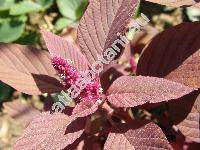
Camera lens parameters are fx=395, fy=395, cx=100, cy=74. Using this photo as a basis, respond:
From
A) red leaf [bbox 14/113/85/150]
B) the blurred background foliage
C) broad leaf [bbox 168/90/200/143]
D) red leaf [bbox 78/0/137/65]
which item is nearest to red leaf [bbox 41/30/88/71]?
red leaf [bbox 78/0/137/65]

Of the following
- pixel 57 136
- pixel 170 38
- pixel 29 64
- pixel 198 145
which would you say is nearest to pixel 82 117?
pixel 57 136

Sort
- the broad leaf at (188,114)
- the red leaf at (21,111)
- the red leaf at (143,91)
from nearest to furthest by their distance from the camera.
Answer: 1. the red leaf at (143,91)
2. the broad leaf at (188,114)
3. the red leaf at (21,111)

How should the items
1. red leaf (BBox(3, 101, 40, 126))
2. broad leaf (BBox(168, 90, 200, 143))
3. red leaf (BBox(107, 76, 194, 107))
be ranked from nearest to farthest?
1. red leaf (BBox(107, 76, 194, 107))
2. broad leaf (BBox(168, 90, 200, 143))
3. red leaf (BBox(3, 101, 40, 126))

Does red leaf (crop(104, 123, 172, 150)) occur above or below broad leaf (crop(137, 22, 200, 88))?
below

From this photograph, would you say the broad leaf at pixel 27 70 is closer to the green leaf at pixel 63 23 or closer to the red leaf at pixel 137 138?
the red leaf at pixel 137 138

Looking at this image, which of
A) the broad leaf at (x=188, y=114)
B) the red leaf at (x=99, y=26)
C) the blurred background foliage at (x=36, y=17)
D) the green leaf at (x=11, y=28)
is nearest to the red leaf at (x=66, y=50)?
the red leaf at (x=99, y=26)

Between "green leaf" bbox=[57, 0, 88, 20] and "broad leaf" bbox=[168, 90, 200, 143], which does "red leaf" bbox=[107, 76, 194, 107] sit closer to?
"broad leaf" bbox=[168, 90, 200, 143]

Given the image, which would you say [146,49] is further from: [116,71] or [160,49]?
[116,71]
